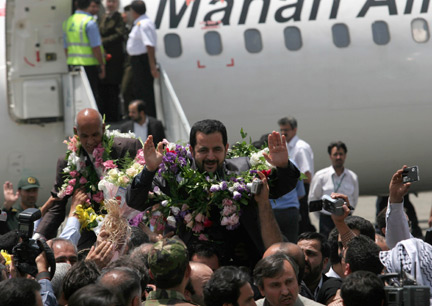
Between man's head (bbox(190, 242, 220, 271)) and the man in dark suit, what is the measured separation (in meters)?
6.39

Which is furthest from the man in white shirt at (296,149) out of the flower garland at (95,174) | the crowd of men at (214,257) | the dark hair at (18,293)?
the dark hair at (18,293)

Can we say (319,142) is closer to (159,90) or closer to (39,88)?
(159,90)

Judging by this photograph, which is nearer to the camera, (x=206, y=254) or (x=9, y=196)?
(x=206, y=254)

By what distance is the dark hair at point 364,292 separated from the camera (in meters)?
4.98

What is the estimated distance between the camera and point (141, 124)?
13.2 metres

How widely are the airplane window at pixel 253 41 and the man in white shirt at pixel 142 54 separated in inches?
73.4

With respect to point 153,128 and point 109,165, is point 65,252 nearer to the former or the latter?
point 109,165

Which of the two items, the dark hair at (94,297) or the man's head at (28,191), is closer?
the dark hair at (94,297)

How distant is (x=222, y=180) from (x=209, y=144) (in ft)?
1.01

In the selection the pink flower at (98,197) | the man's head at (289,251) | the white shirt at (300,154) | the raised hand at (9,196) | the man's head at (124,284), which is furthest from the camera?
the white shirt at (300,154)

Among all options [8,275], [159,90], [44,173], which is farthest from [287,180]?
[44,173]

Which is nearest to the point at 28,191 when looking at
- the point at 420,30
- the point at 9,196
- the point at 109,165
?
the point at 9,196

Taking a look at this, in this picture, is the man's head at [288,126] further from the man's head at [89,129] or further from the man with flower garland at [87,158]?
the man's head at [89,129]

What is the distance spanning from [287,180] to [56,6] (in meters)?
7.89
